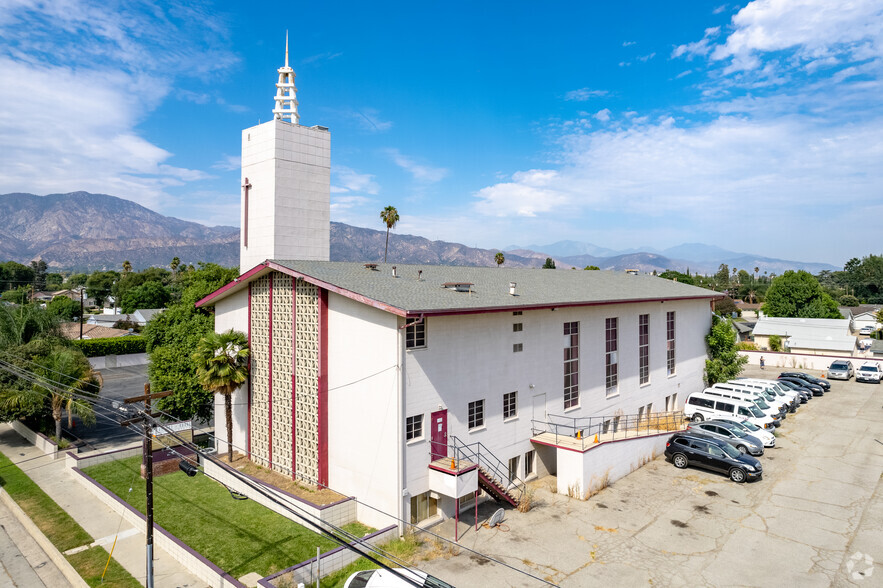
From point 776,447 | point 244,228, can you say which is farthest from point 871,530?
point 244,228

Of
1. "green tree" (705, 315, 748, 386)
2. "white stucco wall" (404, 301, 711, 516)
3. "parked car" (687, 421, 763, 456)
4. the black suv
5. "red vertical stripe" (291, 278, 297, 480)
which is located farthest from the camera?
"green tree" (705, 315, 748, 386)

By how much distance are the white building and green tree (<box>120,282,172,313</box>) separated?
91.6 m

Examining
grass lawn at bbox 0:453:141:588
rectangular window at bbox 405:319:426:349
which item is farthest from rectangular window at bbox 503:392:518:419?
grass lawn at bbox 0:453:141:588

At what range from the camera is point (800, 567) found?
50.8ft

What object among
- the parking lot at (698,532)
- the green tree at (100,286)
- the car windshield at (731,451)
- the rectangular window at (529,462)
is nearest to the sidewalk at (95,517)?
the parking lot at (698,532)

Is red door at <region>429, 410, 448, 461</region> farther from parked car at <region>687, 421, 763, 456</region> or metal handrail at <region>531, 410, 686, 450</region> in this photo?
parked car at <region>687, 421, 763, 456</region>

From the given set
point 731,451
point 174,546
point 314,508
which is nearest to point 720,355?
point 731,451

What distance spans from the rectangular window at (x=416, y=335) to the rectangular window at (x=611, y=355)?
12.8 meters

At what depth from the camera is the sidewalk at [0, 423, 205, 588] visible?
1559cm

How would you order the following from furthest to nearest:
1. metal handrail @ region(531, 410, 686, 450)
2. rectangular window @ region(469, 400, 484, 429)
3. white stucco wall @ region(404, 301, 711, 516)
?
metal handrail @ region(531, 410, 686, 450)
rectangular window @ region(469, 400, 484, 429)
white stucco wall @ region(404, 301, 711, 516)

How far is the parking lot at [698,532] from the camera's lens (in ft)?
49.7

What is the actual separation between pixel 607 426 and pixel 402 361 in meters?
14.7

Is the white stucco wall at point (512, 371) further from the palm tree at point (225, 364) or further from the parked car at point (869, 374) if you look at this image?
the parked car at point (869, 374)

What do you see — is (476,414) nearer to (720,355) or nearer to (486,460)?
(486,460)
